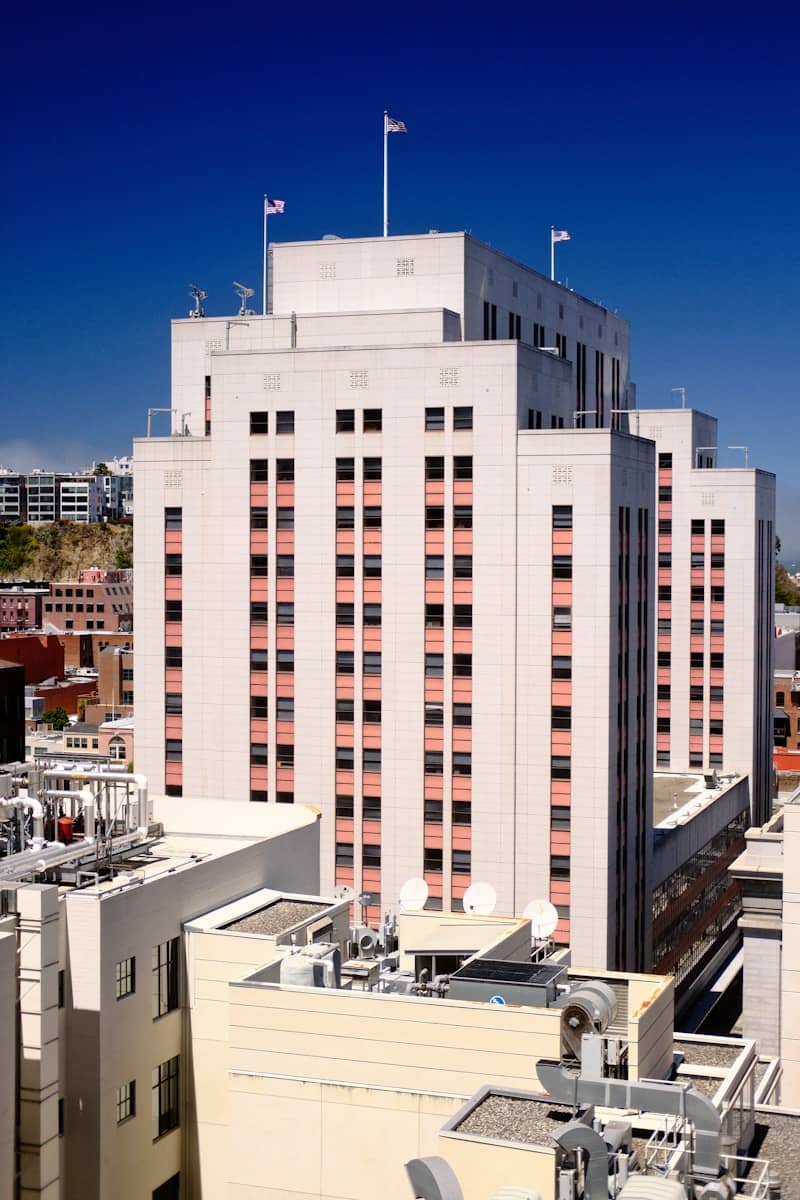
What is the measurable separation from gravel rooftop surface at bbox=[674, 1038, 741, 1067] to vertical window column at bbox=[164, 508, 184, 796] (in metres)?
52.1

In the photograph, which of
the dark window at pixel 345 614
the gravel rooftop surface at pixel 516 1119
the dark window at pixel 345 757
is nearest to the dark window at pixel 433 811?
the dark window at pixel 345 757

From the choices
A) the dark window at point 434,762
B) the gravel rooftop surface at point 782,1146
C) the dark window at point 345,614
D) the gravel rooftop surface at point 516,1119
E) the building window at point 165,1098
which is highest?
the dark window at point 345,614

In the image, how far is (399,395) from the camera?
297 feet

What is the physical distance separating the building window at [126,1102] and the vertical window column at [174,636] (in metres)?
49.5

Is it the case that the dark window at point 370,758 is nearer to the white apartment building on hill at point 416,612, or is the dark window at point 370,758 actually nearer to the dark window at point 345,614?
the white apartment building on hill at point 416,612

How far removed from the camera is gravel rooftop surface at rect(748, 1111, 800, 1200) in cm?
3438

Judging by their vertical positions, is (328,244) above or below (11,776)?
above

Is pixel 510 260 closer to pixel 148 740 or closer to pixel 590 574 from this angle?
pixel 590 574

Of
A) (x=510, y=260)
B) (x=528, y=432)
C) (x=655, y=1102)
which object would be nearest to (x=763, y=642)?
(x=510, y=260)

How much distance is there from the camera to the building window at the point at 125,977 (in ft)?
152

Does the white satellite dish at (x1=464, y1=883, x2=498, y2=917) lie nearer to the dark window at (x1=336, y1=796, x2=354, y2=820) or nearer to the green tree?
the dark window at (x1=336, y1=796, x2=354, y2=820)

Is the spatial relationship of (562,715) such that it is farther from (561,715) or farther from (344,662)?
(344,662)

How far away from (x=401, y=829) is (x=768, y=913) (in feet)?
99.0

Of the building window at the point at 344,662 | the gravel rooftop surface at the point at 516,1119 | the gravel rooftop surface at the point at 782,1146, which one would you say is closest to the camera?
the gravel rooftop surface at the point at 782,1146
